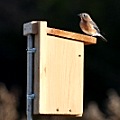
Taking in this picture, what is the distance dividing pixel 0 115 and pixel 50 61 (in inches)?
116

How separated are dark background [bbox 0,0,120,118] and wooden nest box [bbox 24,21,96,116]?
20.8ft

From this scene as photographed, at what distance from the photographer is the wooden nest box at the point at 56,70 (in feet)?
16.1

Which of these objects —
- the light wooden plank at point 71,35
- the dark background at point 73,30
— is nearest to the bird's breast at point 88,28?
the light wooden plank at point 71,35

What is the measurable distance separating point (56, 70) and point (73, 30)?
7208 mm

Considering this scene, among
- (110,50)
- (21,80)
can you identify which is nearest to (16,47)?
(21,80)

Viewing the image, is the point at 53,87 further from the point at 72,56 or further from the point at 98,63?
the point at 98,63

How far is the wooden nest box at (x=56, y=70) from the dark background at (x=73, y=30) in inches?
249

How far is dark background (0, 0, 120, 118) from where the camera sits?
11.8 m

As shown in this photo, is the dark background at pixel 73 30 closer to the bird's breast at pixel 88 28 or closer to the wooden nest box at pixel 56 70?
the bird's breast at pixel 88 28

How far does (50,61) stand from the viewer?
196 inches

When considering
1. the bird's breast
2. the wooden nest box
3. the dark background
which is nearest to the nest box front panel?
the wooden nest box

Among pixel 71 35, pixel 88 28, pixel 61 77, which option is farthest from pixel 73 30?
pixel 61 77

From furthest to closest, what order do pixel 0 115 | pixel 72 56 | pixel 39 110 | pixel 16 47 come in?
pixel 16 47, pixel 0 115, pixel 72 56, pixel 39 110

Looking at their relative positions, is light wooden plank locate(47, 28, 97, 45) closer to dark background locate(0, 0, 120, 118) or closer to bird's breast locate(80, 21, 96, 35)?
bird's breast locate(80, 21, 96, 35)
